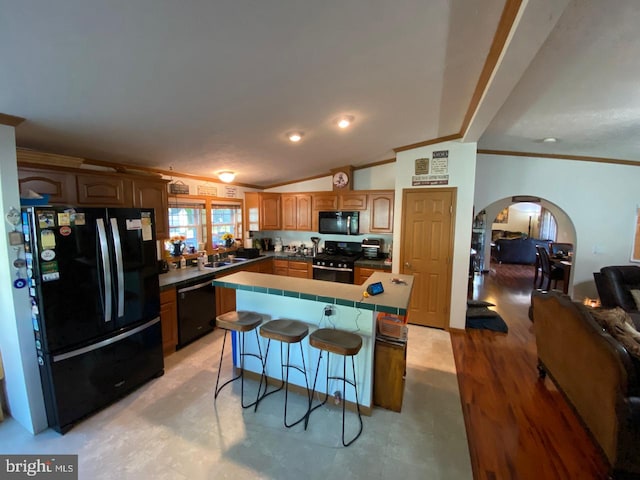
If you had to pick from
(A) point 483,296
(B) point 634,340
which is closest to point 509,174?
(A) point 483,296

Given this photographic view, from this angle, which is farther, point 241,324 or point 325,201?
point 325,201

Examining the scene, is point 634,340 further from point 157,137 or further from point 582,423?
point 157,137

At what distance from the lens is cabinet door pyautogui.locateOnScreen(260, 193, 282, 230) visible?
5.22m

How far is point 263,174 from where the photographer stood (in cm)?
464

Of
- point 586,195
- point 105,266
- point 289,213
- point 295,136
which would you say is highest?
point 295,136

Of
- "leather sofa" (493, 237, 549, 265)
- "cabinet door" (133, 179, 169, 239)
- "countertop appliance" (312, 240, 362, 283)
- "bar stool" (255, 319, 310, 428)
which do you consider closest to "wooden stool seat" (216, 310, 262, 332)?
"bar stool" (255, 319, 310, 428)

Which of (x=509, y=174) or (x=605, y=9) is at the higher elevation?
(x=605, y=9)

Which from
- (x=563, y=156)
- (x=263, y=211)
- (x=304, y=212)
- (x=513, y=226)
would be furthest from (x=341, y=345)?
(x=513, y=226)

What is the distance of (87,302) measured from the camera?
218 cm

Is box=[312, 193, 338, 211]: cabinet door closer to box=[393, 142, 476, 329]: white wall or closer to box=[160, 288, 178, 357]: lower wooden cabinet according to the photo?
box=[393, 142, 476, 329]: white wall

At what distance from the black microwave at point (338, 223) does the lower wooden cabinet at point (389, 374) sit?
2621 millimetres

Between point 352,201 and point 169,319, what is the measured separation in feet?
10.4

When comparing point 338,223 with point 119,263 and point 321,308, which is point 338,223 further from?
point 119,263

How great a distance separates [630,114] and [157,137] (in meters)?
4.44
